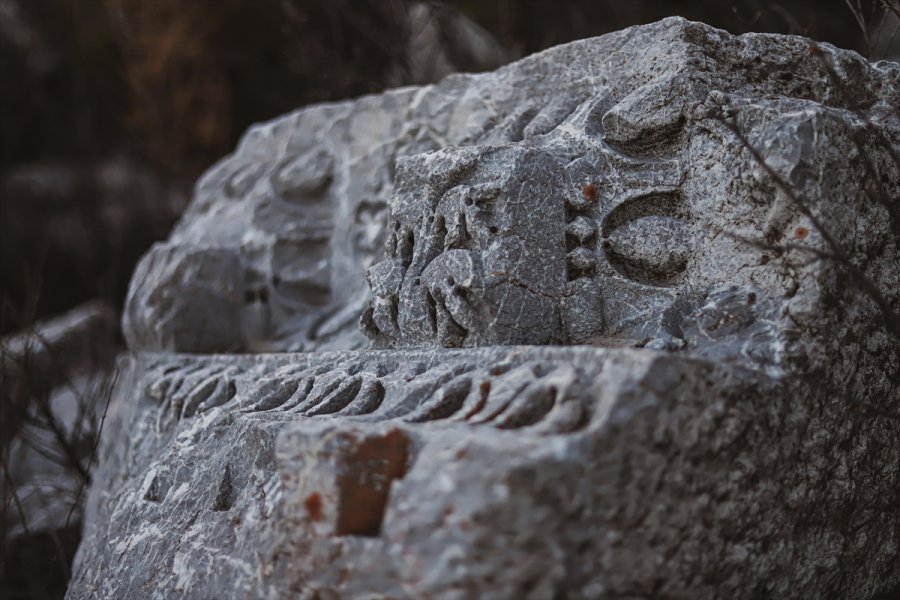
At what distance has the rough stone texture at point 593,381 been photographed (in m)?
1.44

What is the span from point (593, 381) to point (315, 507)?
534 mm

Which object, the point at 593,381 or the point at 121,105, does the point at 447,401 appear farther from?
the point at 121,105

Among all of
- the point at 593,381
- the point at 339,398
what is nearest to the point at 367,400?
the point at 339,398

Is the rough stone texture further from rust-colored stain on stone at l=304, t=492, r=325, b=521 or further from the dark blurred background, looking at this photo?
the dark blurred background

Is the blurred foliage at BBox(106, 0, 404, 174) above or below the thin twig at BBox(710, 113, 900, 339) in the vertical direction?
above

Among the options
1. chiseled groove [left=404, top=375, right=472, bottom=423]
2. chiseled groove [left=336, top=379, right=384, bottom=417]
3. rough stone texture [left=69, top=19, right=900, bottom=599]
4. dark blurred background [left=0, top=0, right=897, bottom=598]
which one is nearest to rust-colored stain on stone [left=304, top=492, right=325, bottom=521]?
rough stone texture [left=69, top=19, right=900, bottom=599]

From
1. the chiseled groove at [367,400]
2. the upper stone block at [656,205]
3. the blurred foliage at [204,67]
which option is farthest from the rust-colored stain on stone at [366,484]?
the blurred foliage at [204,67]

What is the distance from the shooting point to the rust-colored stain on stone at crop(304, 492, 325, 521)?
1.53m

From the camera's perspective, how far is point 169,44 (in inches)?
268

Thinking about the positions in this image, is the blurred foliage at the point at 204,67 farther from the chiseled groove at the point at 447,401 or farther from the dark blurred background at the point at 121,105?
the chiseled groove at the point at 447,401

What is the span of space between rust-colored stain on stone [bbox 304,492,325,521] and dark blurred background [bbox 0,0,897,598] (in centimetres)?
199

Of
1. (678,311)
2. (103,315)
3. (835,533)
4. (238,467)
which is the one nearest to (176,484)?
(238,467)

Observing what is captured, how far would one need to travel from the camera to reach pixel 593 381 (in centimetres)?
156

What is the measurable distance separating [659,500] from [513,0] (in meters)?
5.26
